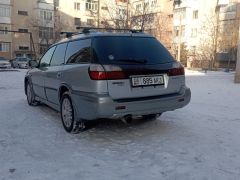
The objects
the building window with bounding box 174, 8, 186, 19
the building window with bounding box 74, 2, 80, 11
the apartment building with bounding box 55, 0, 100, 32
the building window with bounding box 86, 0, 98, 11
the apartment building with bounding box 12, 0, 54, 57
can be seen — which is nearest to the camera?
the building window with bounding box 174, 8, 186, 19

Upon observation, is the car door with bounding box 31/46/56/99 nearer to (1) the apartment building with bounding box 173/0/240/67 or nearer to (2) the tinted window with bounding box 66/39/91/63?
(2) the tinted window with bounding box 66/39/91/63

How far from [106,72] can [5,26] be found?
5229 cm

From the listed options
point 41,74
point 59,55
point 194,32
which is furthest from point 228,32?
point 59,55

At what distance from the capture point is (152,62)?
16.5ft

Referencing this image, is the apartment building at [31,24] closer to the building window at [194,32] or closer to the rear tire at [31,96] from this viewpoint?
the building window at [194,32]

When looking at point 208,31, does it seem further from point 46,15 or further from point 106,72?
point 106,72

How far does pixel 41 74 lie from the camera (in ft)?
22.5

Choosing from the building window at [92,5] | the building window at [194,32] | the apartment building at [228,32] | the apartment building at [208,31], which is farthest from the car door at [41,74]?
the building window at [92,5]

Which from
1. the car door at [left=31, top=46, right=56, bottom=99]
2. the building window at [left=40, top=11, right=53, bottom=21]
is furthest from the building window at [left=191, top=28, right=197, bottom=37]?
the car door at [left=31, top=46, right=56, bottom=99]

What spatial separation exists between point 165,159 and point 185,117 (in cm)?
265

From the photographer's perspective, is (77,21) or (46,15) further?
(77,21)

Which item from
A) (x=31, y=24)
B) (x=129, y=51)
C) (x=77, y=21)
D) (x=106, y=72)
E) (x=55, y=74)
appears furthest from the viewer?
(x=77, y=21)

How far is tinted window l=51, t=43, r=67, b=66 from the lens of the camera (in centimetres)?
600

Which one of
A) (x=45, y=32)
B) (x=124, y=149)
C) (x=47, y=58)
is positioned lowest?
(x=124, y=149)
